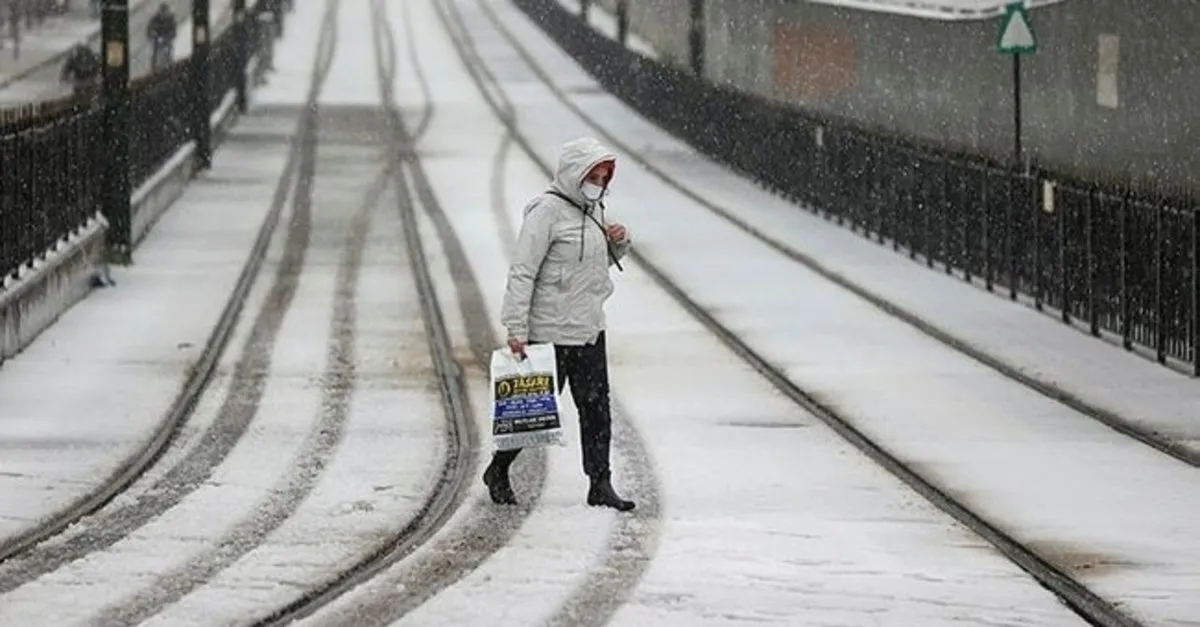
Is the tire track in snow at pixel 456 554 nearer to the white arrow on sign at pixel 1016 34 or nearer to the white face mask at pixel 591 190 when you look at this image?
the white face mask at pixel 591 190

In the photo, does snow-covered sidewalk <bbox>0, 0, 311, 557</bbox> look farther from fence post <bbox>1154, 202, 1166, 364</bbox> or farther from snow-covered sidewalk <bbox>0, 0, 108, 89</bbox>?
snow-covered sidewalk <bbox>0, 0, 108, 89</bbox>

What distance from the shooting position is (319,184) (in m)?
41.0

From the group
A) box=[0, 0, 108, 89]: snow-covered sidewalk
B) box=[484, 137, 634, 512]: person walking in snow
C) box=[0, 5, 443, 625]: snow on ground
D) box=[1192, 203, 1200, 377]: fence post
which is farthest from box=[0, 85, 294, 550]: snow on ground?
box=[0, 0, 108, 89]: snow-covered sidewalk

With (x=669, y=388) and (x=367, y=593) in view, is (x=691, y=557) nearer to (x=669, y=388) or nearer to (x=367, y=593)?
(x=367, y=593)

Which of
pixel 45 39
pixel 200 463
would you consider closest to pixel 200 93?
pixel 200 463

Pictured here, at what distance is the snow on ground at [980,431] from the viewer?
1233cm

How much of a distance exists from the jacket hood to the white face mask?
0.02 metres

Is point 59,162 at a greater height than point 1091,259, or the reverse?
point 59,162

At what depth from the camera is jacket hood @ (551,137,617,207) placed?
13117 millimetres

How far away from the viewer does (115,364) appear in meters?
20.3

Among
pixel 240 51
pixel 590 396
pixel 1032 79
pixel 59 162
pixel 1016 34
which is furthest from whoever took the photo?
pixel 240 51

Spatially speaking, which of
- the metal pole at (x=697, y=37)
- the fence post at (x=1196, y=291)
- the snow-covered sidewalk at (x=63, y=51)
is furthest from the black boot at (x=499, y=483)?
the snow-covered sidewalk at (x=63, y=51)

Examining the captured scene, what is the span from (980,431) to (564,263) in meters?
4.25

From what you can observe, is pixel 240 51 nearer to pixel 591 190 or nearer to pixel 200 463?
pixel 200 463
